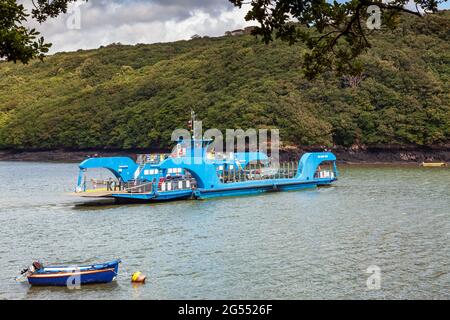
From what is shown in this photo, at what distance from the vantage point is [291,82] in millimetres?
112875

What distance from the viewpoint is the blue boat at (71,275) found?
74.2ft

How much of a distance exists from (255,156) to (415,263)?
3558 centimetres

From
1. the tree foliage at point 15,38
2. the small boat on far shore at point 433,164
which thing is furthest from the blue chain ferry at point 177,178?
the small boat on far shore at point 433,164

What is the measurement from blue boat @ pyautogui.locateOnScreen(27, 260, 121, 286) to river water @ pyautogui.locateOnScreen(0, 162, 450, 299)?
305 mm

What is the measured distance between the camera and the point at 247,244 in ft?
99.6

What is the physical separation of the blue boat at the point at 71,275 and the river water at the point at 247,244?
305mm

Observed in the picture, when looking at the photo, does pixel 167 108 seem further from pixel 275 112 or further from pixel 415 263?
pixel 415 263

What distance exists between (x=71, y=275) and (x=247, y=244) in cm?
1016

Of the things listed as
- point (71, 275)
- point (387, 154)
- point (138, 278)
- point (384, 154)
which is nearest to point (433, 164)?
point (387, 154)

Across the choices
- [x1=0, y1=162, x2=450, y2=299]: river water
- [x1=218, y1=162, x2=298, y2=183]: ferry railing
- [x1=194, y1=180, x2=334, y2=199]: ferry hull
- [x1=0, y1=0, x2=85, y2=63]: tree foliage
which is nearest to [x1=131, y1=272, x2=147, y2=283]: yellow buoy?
[x1=0, y1=162, x2=450, y2=299]: river water

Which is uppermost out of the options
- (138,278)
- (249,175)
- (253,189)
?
(249,175)

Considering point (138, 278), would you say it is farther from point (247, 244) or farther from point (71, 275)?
point (247, 244)

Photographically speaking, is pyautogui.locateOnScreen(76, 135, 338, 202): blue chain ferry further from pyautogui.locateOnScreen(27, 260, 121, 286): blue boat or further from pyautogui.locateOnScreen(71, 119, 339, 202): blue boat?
pyautogui.locateOnScreen(27, 260, 121, 286): blue boat

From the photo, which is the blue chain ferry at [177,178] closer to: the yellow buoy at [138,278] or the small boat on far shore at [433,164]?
the yellow buoy at [138,278]
